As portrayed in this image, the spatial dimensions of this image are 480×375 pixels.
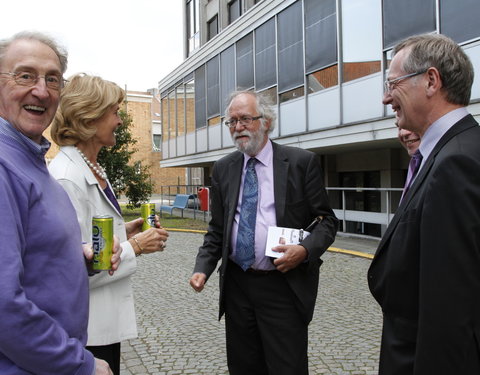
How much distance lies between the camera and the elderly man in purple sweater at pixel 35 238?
1.11 m

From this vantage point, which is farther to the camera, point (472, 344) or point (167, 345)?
point (167, 345)

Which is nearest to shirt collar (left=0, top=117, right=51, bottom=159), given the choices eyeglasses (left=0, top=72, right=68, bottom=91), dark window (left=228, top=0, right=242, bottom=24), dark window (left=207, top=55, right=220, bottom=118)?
eyeglasses (left=0, top=72, right=68, bottom=91)

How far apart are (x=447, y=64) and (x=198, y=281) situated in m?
1.86

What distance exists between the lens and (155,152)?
5231 cm

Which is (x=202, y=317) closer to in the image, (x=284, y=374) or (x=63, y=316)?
(x=284, y=374)

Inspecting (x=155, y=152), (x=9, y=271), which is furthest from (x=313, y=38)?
(x=155, y=152)

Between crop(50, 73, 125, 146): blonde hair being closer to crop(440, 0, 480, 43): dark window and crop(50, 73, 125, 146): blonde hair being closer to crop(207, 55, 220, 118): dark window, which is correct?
crop(440, 0, 480, 43): dark window

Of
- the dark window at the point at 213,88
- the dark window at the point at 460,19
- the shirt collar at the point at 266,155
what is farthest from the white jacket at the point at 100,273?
the dark window at the point at 213,88

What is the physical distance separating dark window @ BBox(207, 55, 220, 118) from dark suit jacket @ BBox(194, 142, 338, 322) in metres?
16.2

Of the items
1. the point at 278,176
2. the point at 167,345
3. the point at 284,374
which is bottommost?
the point at 167,345

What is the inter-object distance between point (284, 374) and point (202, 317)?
108 inches

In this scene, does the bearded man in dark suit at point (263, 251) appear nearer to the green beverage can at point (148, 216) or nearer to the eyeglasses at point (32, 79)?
the green beverage can at point (148, 216)

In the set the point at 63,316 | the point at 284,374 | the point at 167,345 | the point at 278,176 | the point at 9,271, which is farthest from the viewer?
the point at 167,345

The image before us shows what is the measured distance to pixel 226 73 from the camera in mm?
17891
